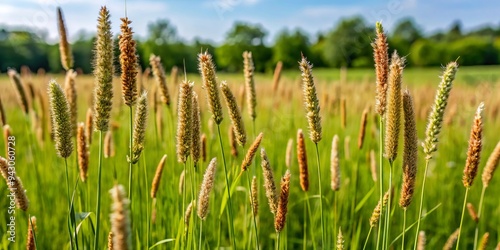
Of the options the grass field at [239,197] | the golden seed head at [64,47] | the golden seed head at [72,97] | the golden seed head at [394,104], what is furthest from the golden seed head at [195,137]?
the golden seed head at [64,47]

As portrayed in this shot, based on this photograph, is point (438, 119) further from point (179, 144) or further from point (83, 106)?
point (83, 106)

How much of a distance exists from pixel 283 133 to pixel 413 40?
7945 cm

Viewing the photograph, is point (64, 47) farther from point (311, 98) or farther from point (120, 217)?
point (120, 217)

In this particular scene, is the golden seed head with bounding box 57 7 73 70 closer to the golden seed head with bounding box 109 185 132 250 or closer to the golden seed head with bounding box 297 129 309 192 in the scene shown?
the golden seed head with bounding box 297 129 309 192

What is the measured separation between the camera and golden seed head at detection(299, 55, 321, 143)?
148 centimetres

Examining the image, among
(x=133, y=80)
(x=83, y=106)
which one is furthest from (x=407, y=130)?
(x=83, y=106)

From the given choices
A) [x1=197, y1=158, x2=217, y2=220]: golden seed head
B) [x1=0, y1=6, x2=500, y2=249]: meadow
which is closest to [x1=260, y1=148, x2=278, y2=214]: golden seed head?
[x1=197, y1=158, x2=217, y2=220]: golden seed head

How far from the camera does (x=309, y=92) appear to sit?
151 centimetres

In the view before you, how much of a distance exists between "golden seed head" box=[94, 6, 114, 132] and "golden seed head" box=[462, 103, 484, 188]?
111cm

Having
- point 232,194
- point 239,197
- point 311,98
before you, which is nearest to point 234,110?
point 311,98

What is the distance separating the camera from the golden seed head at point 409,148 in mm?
1497

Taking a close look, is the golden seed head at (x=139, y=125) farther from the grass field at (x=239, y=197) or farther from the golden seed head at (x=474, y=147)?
the golden seed head at (x=474, y=147)

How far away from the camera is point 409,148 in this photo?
5.11ft

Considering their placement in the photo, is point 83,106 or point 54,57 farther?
point 54,57
